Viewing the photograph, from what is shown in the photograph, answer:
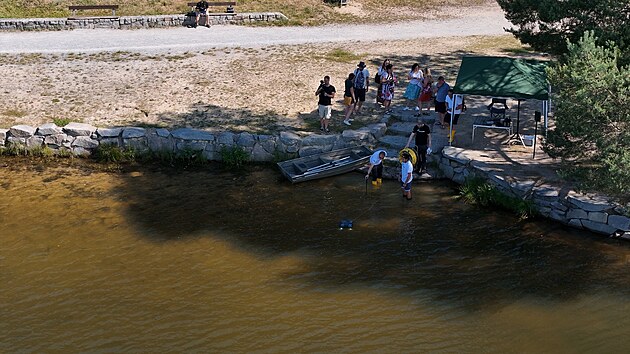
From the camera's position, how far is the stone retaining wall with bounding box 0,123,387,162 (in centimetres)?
2183

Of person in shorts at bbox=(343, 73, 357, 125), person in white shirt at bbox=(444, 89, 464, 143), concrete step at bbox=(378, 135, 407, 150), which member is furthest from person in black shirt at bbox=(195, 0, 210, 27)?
person in white shirt at bbox=(444, 89, 464, 143)

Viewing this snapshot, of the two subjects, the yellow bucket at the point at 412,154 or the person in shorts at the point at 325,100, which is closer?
the yellow bucket at the point at 412,154

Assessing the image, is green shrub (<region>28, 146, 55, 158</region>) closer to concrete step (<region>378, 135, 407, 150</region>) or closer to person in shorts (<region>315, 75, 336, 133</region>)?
person in shorts (<region>315, 75, 336, 133</region>)

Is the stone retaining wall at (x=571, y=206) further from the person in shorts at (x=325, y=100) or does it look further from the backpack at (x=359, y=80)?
the backpack at (x=359, y=80)

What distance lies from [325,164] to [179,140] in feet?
14.2

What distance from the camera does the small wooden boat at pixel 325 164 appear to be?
67.6 ft

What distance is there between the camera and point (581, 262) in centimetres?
1641

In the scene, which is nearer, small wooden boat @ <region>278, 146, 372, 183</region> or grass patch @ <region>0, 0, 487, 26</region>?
small wooden boat @ <region>278, 146, 372, 183</region>

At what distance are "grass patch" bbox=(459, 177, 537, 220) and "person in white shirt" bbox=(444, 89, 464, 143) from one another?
6.93 feet

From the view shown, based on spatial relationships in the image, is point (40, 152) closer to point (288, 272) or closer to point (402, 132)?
point (288, 272)

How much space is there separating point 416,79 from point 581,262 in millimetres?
9380

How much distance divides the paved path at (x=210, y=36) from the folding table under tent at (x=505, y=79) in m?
11.9

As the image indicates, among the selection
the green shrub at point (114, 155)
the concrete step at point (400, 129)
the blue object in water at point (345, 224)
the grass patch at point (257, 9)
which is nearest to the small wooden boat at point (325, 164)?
the concrete step at point (400, 129)

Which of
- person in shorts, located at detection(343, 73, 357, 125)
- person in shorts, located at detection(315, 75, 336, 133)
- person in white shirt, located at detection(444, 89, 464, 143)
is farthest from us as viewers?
person in shorts, located at detection(343, 73, 357, 125)
